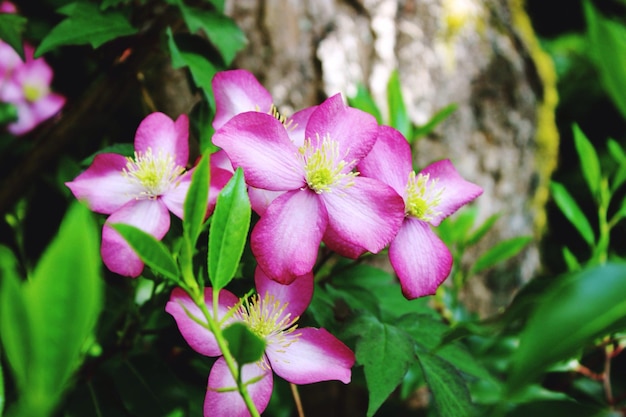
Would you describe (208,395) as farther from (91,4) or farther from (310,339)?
(91,4)

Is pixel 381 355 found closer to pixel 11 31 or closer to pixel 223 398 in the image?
pixel 223 398

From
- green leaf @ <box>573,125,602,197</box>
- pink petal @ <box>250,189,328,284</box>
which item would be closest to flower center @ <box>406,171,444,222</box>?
pink petal @ <box>250,189,328,284</box>

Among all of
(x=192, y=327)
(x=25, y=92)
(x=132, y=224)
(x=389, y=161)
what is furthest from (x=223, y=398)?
(x=25, y=92)

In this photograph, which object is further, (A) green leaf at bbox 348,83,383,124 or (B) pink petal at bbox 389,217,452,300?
(A) green leaf at bbox 348,83,383,124

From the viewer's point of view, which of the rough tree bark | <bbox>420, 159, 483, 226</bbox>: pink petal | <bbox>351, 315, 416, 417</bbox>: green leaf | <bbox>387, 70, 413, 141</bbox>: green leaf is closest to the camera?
<bbox>351, 315, 416, 417</bbox>: green leaf

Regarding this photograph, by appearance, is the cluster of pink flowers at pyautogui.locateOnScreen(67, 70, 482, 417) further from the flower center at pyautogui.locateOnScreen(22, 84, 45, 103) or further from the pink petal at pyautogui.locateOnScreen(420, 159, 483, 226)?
the flower center at pyautogui.locateOnScreen(22, 84, 45, 103)

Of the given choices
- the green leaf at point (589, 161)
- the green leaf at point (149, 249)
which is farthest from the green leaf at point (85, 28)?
the green leaf at point (589, 161)

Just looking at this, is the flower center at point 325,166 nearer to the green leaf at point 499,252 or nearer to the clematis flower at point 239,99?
the clematis flower at point 239,99
